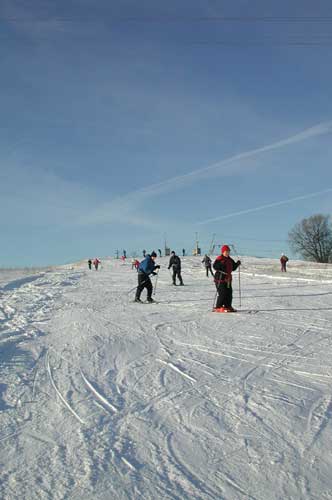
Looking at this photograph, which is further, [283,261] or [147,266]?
[283,261]

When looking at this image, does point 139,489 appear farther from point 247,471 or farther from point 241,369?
point 241,369

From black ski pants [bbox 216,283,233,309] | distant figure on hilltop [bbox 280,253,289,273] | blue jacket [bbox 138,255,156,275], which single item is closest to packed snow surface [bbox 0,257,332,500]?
black ski pants [bbox 216,283,233,309]

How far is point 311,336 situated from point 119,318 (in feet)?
16.7

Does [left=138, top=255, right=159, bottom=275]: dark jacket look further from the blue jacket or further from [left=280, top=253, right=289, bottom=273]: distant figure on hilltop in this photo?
[left=280, top=253, right=289, bottom=273]: distant figure on hilltop

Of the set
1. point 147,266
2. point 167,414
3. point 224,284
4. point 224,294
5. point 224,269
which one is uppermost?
point 147,266

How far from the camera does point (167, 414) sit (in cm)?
479

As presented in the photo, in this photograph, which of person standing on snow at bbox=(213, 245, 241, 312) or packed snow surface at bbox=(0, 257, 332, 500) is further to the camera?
person standing on snow at bbox=(213, 245, 241, 312)

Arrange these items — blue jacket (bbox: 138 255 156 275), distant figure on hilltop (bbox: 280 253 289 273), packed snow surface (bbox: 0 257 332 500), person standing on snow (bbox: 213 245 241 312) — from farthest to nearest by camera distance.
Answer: distant figure on hilltop (bbox: 280 253 289 273)
blue jacket (bbox: 138 255 156 275)
person standing on snow (bbox: 213 245 241 312)
packed snow surface (bbox: 0 257 332 500)

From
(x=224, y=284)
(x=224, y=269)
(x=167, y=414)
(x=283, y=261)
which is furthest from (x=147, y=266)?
(x=283, y=261)

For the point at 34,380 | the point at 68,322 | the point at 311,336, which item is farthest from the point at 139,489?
the point at 68,322

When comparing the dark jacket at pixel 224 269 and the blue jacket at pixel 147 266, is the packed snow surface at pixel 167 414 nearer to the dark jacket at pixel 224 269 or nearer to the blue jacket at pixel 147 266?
the dark jacket at pixel 224 269

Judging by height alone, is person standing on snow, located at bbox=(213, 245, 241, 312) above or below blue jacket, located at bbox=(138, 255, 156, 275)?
below

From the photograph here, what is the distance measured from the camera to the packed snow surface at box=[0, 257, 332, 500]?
136 inches

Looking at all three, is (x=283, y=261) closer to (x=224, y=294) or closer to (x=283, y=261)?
(x=283, y=261)
